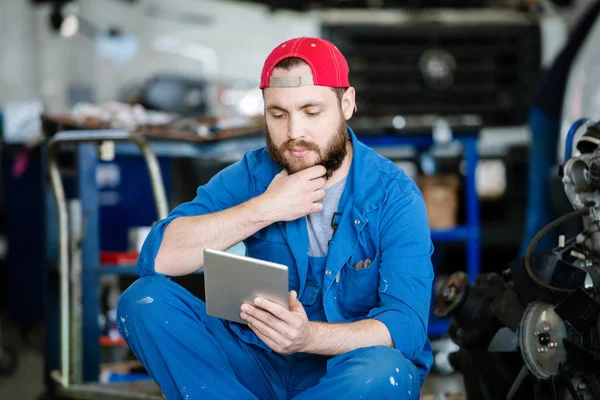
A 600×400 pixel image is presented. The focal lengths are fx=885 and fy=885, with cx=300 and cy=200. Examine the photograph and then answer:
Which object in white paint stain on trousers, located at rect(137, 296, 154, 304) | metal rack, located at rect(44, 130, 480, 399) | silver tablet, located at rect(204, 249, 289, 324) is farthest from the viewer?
metal rack, located at rect(44, 130, 480, 399)

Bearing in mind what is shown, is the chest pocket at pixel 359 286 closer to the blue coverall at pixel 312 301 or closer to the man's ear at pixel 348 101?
the blue coverall at pixel 312 301

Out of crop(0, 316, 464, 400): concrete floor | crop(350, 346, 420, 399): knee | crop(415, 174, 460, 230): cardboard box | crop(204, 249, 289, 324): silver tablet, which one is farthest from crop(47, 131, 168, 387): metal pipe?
crop(415, 174, 460, 230): cardboard box

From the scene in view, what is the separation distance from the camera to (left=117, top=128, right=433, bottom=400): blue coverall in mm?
1938

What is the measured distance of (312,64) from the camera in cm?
202

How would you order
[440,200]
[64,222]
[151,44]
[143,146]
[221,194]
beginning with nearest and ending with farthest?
[221,194] → [143,146] → [64,222] → [440,200] → [151,44]

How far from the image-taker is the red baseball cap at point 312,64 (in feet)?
6.63

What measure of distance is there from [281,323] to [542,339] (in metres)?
0.65

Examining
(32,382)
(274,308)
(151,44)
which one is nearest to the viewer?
(274,308)

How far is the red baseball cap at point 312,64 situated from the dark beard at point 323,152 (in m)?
0.11

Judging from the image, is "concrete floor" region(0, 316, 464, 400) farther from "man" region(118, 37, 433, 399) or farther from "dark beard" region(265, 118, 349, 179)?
"dark beard" region(265, 118, 349, 179)

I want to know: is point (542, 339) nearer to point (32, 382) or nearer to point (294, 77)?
point (294, 77)

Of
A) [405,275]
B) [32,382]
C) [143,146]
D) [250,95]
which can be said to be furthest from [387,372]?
[250,95]

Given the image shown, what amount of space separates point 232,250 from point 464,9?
15.3ft

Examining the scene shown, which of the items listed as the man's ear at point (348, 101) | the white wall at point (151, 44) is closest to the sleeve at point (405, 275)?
the man's ear at point (348, 101)
